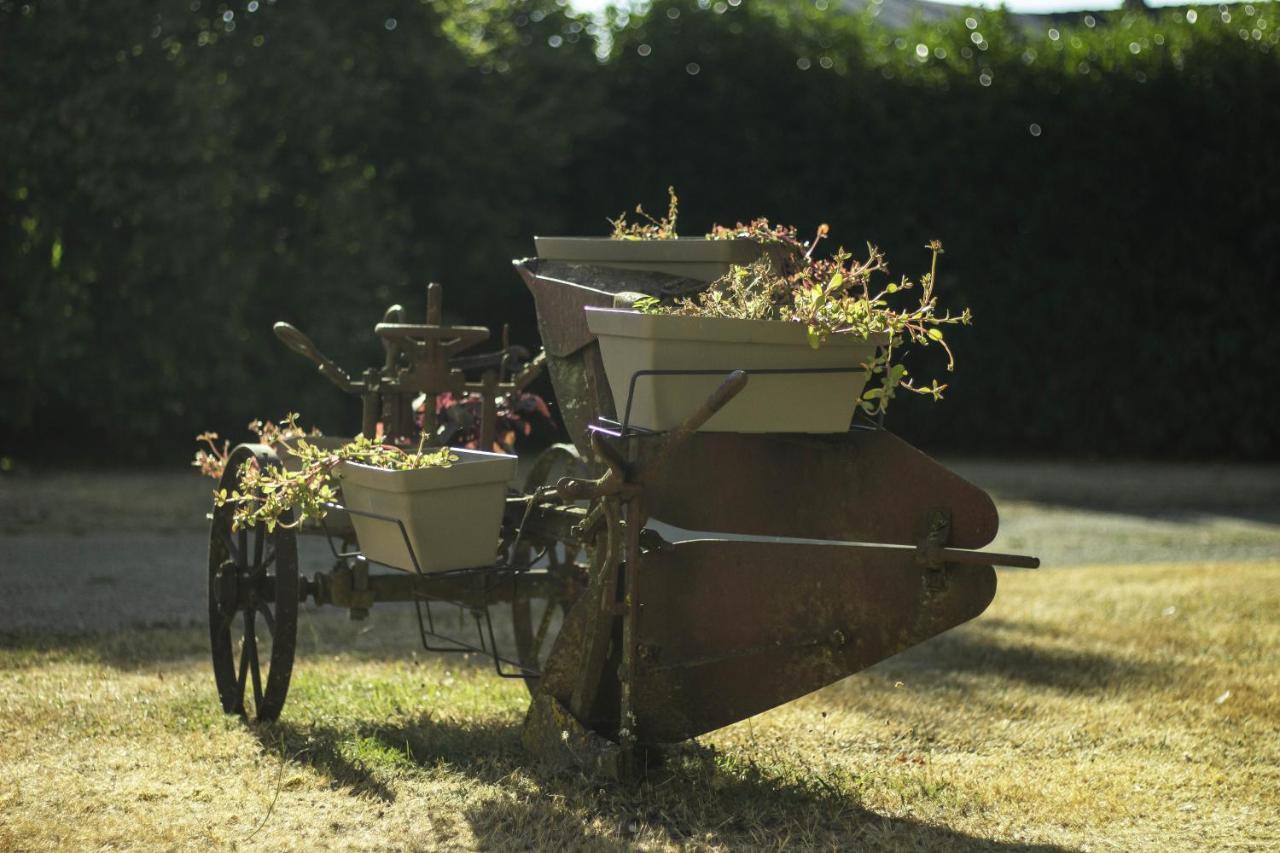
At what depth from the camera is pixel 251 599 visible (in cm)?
482

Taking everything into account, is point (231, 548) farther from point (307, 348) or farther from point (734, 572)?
point (734, 572)

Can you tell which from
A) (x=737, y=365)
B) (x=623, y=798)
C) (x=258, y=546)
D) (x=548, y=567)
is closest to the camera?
(x=737, y=365)

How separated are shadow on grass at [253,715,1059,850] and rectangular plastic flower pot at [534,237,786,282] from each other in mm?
1397

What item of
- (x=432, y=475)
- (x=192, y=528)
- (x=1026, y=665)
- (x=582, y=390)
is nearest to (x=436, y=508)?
(x=432, y=475)

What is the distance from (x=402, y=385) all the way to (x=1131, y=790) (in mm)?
2535

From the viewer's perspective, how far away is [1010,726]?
4.96 metres

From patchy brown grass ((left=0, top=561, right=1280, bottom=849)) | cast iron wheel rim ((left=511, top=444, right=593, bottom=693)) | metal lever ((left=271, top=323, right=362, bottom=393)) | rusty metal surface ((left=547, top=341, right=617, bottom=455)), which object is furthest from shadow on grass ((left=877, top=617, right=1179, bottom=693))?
metal lever ((left=271, top=323, right=362, bottom=393))

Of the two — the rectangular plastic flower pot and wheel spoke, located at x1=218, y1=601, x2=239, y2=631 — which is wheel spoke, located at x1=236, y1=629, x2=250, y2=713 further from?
the rectangular plastic flower pot

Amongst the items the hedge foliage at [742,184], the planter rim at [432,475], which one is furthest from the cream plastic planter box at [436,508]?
the hedge foliage at [742,184]

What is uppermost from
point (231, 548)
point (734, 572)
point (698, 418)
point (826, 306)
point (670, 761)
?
point (826, 306)

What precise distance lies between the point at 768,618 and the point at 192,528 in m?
5.98

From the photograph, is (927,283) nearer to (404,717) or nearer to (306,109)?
(404,717)

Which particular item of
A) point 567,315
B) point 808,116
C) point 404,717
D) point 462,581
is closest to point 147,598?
point 404,717

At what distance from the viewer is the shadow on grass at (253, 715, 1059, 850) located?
3.68 meters
